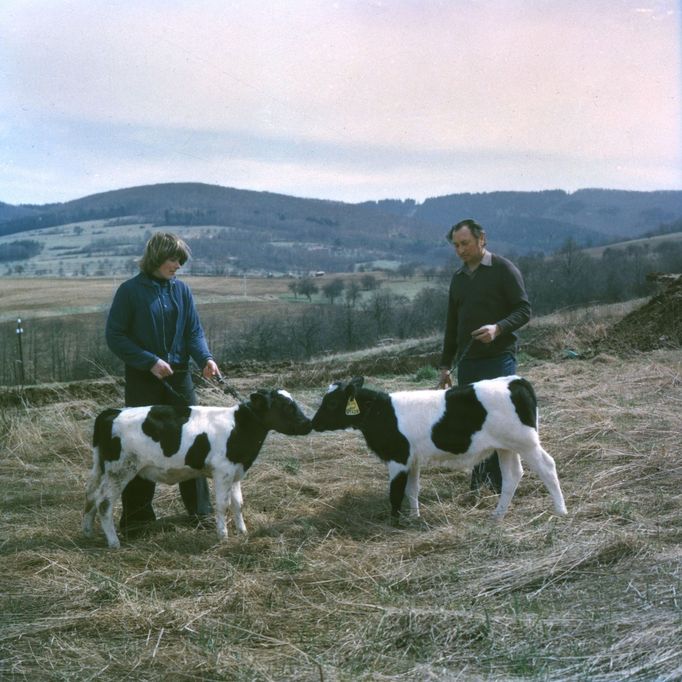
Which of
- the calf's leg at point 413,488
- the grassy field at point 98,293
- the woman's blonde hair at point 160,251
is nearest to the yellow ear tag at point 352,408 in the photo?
the calf's leg at point 413,488

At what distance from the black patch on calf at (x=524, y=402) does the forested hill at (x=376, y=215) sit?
337 feet

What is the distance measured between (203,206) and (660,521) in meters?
141

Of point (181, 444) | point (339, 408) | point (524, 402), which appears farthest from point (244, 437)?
point (524, 402)

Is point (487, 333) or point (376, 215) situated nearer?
point (487, 333)

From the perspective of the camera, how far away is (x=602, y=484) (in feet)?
24.7

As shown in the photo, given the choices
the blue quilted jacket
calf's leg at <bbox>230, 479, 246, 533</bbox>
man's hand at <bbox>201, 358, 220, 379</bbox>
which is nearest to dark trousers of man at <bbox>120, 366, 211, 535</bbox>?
the blue quilted jacket

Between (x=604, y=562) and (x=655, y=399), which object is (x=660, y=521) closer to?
(x=604, y=562)

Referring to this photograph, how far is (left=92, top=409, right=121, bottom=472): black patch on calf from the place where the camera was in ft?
21.9

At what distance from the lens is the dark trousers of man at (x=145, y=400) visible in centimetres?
705

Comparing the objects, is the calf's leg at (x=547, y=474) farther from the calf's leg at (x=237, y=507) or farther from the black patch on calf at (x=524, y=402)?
the calf's leg at (x=237, y=507)

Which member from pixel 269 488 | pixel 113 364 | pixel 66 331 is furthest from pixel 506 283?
pixel 66 331

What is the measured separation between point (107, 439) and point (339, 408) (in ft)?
7.07

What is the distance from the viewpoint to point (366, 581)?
5555mm

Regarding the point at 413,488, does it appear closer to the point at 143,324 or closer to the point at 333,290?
the point at 143,324
